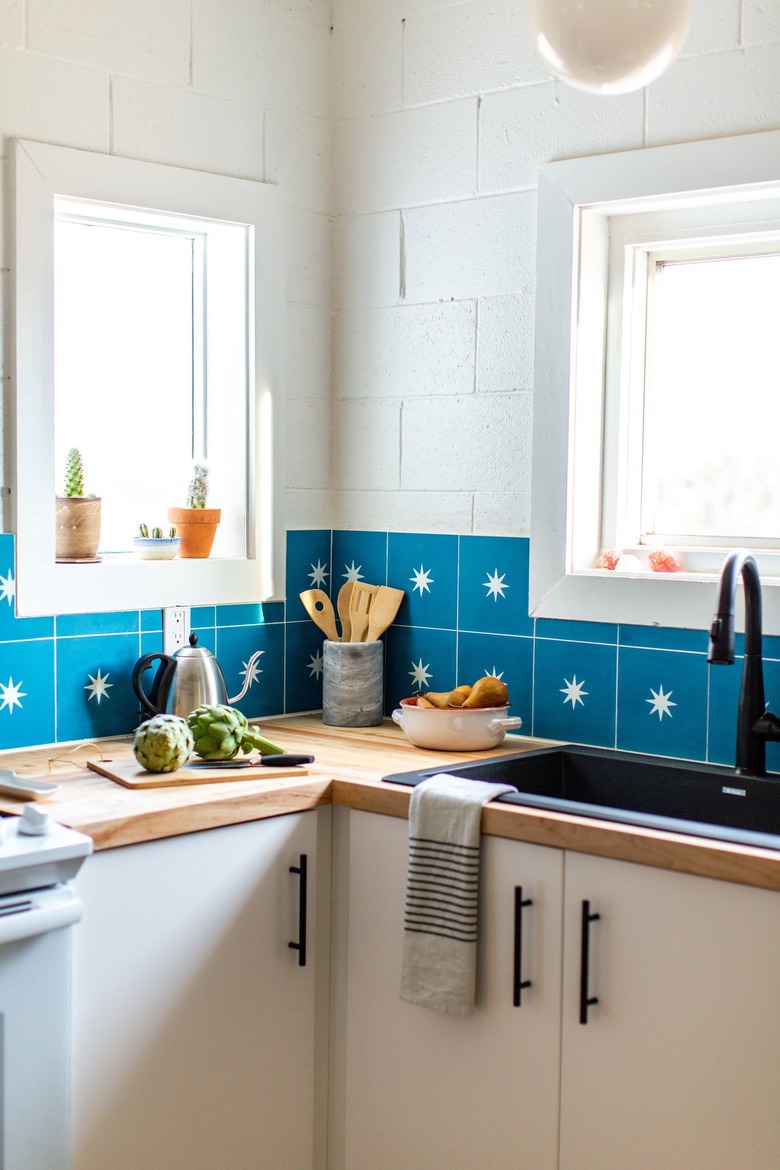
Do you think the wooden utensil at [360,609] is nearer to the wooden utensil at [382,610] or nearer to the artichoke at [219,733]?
the wooden utensil at [382,610]

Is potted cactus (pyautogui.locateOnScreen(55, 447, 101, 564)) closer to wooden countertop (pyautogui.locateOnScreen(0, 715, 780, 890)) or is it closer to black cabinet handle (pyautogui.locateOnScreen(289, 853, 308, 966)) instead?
wooden countertop (pyautogui.locateOnScreen(0, 715, 780, 890))

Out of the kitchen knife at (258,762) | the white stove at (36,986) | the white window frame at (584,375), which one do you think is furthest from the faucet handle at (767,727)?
the white stove at (36,986)

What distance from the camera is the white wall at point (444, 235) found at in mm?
2562

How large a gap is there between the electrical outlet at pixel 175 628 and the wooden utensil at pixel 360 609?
1.21 ft

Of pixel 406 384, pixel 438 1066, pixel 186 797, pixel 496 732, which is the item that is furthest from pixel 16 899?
pixel 406 384

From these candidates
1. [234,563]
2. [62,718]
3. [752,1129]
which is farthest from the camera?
[234,563]

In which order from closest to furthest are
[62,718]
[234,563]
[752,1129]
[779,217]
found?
[752,1129] < [779,217] < [62,718] < [234,563]

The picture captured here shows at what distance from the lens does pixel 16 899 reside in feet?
5.79

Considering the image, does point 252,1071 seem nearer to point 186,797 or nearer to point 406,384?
point 186,797

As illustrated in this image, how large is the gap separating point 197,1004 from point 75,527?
922 millimetres

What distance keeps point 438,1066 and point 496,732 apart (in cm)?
63

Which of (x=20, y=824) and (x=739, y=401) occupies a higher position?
(x=739, y=401)

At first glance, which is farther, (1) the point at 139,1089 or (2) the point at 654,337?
(2) the point at 654,337

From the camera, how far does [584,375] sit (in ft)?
8.35
